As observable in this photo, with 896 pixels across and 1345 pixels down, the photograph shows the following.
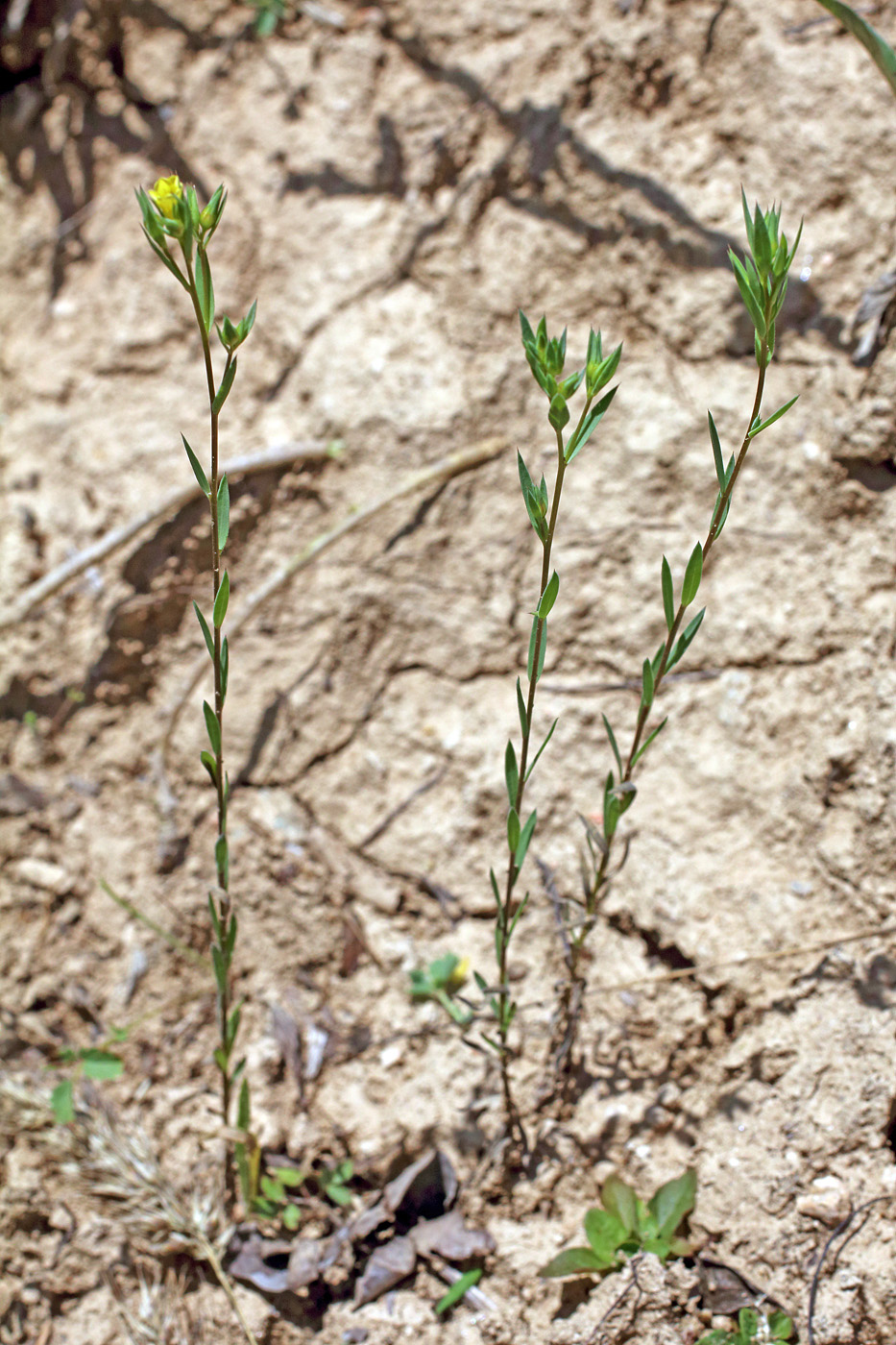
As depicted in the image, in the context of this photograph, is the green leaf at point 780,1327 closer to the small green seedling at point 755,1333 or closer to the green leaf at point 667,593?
the small green seedling at point 755,1333

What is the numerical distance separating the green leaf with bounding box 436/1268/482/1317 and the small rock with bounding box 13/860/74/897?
1.32m

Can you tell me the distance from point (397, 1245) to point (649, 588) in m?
1.58

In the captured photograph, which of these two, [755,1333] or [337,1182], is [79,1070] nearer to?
[337,1182]

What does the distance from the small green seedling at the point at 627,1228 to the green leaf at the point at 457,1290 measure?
15cm

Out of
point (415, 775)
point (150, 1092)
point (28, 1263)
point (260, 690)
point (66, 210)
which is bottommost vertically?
point (28, 1263)

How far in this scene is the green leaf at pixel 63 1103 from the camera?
195 centimetres

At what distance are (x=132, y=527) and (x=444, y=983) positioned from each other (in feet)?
4.92

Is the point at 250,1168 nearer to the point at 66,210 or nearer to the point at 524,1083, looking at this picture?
the point at 524,1083

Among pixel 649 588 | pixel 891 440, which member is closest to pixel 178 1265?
pixel 649 588

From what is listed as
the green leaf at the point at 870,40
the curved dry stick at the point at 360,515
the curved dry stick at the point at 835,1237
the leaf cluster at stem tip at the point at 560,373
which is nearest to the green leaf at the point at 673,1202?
the curved dry stick at the point at 835,1237

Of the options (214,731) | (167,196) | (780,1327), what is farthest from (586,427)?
(780,1327)

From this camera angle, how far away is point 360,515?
8.03 ft

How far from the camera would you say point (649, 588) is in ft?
7.57

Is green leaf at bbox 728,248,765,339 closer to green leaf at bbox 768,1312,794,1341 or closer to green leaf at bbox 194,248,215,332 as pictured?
green leaf at bbox 194,248,215,332
